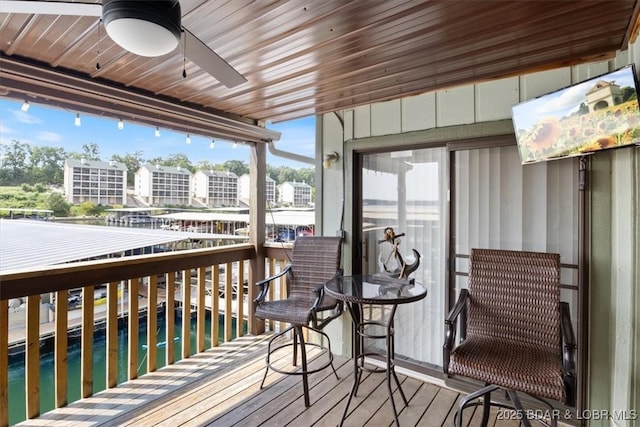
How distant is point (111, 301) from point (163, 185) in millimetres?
1103

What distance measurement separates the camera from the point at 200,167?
345cm

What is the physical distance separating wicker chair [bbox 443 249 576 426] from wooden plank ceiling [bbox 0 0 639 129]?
132 cm

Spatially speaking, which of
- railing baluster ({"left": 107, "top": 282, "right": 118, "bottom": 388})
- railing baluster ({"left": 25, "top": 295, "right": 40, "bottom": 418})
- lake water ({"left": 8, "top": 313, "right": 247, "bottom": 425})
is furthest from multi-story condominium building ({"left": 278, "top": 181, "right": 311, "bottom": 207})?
railing baluster ({"left": 25, "top": 295, "right": 40, "bottom": 418})

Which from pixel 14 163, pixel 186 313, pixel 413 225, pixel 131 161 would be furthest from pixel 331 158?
pixel 14 163

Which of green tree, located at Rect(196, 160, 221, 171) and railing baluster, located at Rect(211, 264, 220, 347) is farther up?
green tree, located at Rect(196, 160, 221, 171)

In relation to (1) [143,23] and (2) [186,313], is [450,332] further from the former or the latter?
(2) [186,313]

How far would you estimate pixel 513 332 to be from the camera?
2.19m

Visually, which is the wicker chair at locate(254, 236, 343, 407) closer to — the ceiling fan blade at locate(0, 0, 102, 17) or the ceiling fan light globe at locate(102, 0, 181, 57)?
the ceiling fan light globe at locate(102, 0, 181, 57)

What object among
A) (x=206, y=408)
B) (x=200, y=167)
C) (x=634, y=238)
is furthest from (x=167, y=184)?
(x=634, y=238)

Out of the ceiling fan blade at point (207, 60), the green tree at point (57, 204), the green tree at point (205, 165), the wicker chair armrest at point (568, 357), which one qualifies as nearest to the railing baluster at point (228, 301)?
the green tree at point (205, 165)

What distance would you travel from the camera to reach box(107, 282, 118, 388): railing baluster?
2.57 meters

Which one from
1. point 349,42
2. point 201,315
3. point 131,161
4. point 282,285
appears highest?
point 349,42

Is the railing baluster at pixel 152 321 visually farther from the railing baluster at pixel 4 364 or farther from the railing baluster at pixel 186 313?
the railing baluster at pixel 4 364

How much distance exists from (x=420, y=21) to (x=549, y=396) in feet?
6.68
